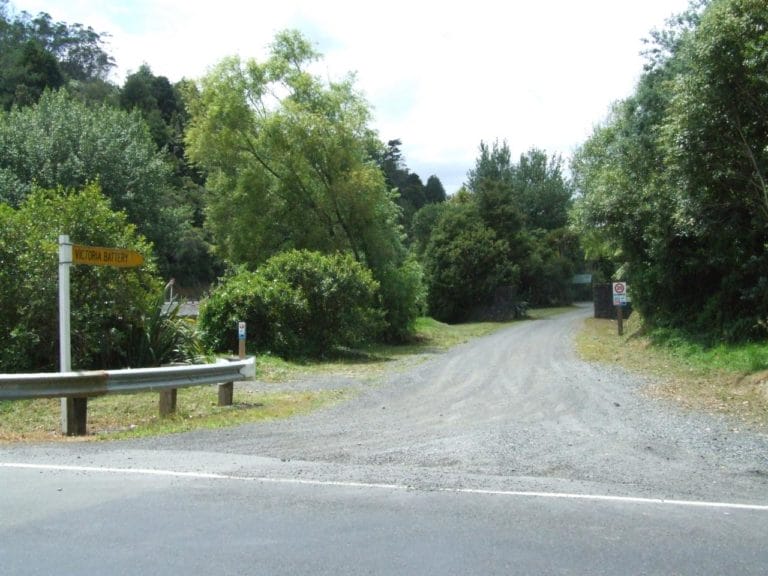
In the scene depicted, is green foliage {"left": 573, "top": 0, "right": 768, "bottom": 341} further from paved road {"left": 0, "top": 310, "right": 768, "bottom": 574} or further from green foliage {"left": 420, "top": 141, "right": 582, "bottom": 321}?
green foliage {"left": 420, "top": 141, "right": 582, "bottom": 321}

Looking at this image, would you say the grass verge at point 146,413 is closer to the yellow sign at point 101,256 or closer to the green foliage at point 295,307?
the yellow sign at point 101,256

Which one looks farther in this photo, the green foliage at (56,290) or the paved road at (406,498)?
the green foliage at (56,290)

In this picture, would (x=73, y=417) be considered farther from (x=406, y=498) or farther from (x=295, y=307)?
(x=295, y=307)

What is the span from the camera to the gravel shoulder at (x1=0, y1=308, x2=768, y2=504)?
7.53m

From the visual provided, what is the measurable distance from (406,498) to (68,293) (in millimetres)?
6815

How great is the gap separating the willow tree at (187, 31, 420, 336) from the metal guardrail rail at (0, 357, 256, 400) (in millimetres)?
20298

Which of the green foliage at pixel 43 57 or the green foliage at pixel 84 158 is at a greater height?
the green foliage at pixel 43 57

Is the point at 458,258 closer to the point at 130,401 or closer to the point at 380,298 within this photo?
the point at 380,298

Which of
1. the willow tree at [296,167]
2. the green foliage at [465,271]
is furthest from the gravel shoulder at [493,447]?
the green foliage at [465,271]

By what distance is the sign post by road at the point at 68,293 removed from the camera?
10820 mm

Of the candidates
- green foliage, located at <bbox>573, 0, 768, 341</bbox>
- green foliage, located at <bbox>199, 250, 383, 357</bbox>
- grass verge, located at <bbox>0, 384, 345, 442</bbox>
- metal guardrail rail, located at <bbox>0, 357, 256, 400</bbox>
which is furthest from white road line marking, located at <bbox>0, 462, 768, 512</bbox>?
green foliage, located at <bbox>199, 250, 383, 357</bbox>

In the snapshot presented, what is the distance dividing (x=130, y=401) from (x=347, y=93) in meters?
22.4

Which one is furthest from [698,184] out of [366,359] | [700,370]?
[366,359]

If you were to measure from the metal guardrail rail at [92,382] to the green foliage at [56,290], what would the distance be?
327cm
